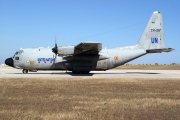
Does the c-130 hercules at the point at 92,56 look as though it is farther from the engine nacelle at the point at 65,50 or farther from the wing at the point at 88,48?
the engine nacelle at the point at 65,50

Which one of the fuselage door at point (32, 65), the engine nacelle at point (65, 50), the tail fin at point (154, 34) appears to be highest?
the tail fin at point (154, 34)

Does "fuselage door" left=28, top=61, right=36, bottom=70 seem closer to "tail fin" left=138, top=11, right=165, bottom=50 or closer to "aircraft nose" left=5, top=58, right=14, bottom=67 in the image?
"aircraft nose" left=5, top=58, right=14, bottom=67

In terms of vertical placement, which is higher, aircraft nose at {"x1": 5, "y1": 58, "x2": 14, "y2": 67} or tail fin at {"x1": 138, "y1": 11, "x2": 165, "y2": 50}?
tail fin at {"x1": 138, "y1": 11, "x2": 165, "y2": 50}

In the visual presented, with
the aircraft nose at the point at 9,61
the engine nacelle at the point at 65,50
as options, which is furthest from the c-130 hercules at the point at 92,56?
the engine nacelle at the point at 65,50

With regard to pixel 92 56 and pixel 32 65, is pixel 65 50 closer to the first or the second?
pixel 92 56

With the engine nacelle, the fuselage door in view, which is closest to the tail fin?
the engine nacelle

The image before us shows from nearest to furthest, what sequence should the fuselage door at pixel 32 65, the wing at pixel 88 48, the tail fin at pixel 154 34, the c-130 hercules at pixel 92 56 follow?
the wing at pixel 88 48
the c-130 hercules at pixel 92 56
the fuselage door at pixel 32 65
the tail fin at pixel 154 34

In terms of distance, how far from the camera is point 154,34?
38.6 metres

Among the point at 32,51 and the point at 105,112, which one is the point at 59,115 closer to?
the point at 105,112

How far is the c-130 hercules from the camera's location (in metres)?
37.0

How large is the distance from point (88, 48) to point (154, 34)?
10765 mm

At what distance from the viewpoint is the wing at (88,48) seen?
32906mm

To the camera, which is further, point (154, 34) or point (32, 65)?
point (154, 34)

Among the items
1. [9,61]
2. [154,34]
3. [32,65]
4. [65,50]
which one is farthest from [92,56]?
[9,61]
